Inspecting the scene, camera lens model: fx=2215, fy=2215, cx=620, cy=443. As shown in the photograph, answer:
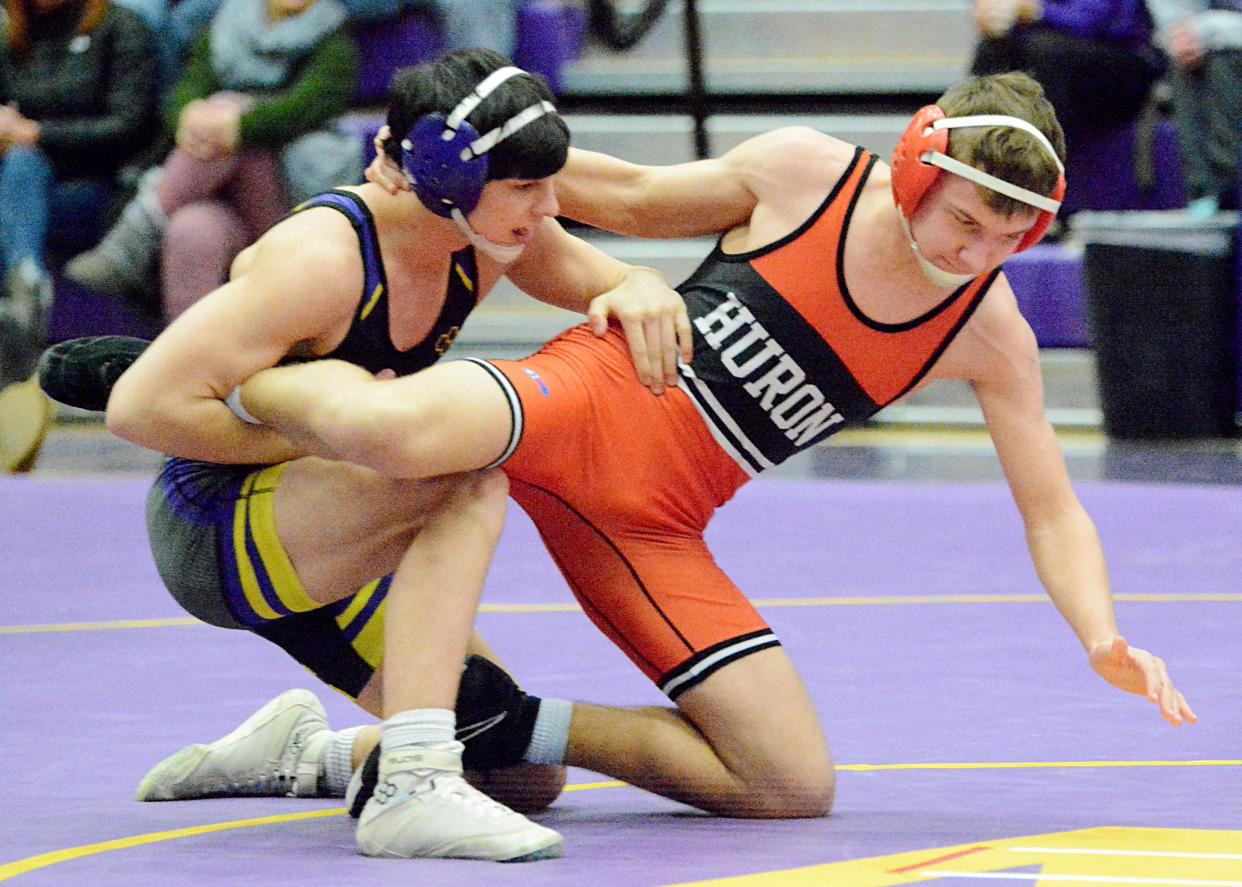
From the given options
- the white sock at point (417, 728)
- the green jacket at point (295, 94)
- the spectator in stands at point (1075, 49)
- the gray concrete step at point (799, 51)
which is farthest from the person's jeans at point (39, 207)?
the white sock at point (417, 728)

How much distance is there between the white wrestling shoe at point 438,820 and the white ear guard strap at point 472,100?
769 mm

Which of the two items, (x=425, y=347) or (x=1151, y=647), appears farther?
(x=1151, y=647)

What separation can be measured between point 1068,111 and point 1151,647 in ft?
13.2

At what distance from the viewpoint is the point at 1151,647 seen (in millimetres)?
4074

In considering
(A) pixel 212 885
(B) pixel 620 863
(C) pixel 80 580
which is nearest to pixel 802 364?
(B) pixel 620 863

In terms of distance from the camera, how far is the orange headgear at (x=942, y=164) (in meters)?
2.82

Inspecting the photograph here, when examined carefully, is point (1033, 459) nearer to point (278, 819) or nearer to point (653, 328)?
point (653, 328)

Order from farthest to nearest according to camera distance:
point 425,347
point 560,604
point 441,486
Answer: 1. point 560,604
2. point 425,347
3. point 441,486

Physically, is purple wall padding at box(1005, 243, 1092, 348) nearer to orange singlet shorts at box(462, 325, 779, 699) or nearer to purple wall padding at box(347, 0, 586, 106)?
purple wall padding at box(347, 0, 586, 106)

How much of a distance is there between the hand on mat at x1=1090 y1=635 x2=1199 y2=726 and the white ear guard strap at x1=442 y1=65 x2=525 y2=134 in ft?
3.45

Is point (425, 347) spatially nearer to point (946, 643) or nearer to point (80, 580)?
point (946, 643)

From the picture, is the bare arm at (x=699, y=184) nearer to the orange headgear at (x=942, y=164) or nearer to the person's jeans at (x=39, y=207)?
the orange headgear at (x=942, y=164)

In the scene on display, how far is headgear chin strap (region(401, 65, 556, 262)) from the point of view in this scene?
276cm

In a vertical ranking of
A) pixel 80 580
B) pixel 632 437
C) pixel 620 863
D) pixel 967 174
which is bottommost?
pixel 80 580
